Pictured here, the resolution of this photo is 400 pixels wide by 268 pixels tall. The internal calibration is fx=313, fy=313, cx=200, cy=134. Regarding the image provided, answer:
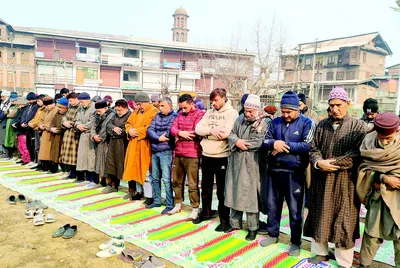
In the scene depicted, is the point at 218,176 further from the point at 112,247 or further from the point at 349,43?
the point at 349,43

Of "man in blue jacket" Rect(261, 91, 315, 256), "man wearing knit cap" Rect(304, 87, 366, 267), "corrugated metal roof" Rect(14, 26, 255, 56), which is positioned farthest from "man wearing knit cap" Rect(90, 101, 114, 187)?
"corrugated metal roof" Rect(14, 26, 255, 56)

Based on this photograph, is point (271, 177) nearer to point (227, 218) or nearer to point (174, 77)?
point (227, 218)

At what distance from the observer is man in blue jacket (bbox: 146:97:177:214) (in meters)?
4.79

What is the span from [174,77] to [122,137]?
30.6 m

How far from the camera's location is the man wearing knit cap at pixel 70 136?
20.9 feet

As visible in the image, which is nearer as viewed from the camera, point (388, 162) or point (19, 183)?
point (388, 162)

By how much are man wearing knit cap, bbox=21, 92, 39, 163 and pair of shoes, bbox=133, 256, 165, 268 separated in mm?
5871

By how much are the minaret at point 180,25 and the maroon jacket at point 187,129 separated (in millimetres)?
59293

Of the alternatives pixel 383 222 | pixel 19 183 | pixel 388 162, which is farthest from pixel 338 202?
pixel 19 183

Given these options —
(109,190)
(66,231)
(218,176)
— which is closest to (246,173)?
(218,176)

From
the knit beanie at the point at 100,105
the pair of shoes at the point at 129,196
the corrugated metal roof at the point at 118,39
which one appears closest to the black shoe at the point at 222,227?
the pair of shoes at the point at 129,196

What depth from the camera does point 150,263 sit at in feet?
10.3

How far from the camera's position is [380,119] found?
9.41ft

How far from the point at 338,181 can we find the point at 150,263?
6.72 ft
